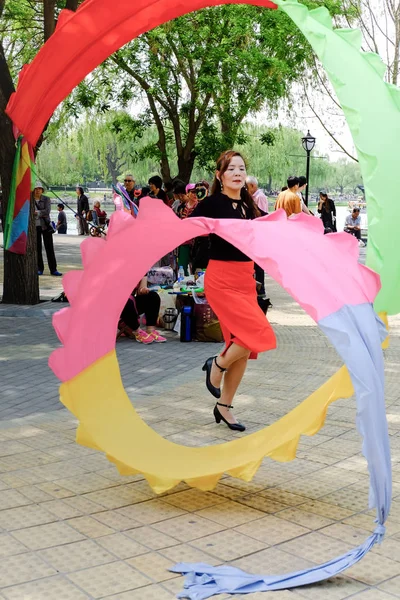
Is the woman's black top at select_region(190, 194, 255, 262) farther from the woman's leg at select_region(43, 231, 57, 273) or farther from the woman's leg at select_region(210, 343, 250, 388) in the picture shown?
the woman's leg at select_region(43, 231, 57, 273)

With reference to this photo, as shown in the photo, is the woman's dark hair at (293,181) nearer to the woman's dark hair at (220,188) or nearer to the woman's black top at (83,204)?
the woman's dark hair at (220,188)

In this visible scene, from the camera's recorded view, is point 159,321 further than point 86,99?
No

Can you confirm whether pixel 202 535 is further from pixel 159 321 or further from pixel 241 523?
pixel 159 321

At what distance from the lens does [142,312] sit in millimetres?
10055

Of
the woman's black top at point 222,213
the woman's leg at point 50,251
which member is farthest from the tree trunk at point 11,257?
the woman's black top at point 222,213

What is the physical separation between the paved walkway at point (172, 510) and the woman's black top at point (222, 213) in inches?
51.8

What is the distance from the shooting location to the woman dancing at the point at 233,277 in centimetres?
561

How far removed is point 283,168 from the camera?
160ft

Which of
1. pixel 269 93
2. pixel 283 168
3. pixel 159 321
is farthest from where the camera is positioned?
pixel 283 168

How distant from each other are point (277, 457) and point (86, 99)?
17.0 meters

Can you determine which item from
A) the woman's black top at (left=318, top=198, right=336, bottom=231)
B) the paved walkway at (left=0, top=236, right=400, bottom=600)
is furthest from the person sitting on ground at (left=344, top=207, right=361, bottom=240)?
the paved walkway at (left=0, top=236, right=400, bottom=600)

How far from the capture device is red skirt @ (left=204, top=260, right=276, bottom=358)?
5.62 m

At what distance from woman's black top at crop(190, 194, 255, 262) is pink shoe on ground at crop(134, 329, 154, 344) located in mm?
4186

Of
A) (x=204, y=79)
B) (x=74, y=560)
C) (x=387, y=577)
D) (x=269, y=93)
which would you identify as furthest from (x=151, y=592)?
(x=269, y=93)
